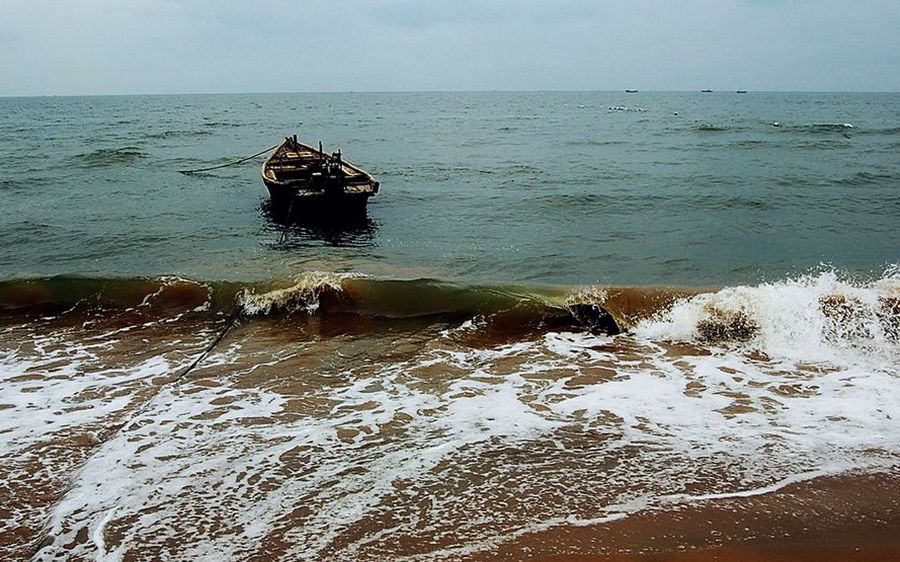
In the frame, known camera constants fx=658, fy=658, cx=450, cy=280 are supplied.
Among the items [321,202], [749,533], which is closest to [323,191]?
[321,202]

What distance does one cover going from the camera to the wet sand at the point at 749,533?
391cm

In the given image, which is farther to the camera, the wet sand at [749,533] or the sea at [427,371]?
the sea at [427,371]

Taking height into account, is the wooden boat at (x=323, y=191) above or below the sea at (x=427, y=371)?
above

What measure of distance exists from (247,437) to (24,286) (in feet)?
22.0

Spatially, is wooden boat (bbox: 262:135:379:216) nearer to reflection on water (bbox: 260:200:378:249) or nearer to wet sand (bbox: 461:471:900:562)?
reflection on water (bbox: 260:200:378:249)

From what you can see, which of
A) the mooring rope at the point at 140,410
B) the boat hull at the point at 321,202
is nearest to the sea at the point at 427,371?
the mooring rope at the point at 140,410

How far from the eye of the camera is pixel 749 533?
412 centimetres

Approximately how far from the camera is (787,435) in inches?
217

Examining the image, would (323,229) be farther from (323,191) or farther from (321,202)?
(323,191)

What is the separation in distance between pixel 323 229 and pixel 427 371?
8.25 m

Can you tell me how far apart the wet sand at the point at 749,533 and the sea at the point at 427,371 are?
2.4 inches

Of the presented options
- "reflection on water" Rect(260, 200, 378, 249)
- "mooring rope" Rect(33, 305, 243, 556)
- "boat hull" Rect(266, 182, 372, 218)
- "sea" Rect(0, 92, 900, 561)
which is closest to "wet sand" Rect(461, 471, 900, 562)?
"sea" Rect(0, 92, 900, 561)

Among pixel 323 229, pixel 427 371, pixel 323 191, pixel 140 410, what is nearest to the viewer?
pixel 140 410

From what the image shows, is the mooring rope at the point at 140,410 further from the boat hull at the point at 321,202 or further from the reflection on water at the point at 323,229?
the boat hull at the point at 321,202
